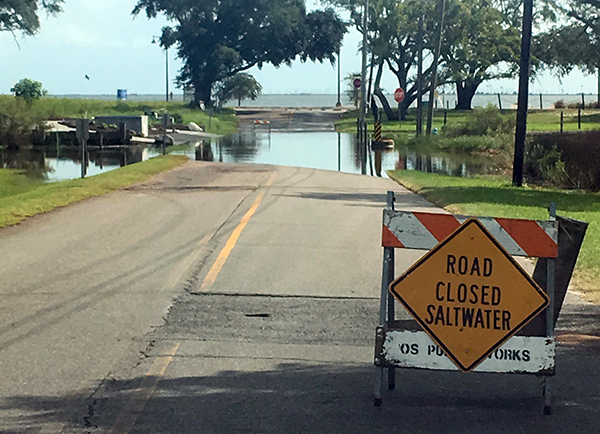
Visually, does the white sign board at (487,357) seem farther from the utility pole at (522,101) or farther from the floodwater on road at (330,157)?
the floodwater on road at (330,157)

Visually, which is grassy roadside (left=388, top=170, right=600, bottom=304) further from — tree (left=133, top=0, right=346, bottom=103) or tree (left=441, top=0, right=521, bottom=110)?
tree (left=133, top=0, right=346, bottom=103)

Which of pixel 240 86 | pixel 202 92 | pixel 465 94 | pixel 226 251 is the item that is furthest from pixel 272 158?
pixel 240 86

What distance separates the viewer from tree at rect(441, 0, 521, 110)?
245 feet

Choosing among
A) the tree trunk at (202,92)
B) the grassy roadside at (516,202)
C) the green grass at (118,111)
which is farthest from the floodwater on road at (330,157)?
the tree trunk at (202,92)

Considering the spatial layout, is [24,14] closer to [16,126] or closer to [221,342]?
[16,126]

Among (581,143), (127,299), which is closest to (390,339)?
(127,299)

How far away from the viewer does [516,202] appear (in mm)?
20625

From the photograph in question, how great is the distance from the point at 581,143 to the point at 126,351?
21193 mm

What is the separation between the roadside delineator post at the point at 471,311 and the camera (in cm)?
637

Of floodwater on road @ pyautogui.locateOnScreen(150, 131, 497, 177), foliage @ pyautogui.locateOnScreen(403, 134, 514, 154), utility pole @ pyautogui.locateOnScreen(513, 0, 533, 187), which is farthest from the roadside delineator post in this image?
foliage @ pyautogui.locateOnScreen(403, 134, 514, 154)

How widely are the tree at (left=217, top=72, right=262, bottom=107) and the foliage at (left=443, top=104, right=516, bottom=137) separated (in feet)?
164

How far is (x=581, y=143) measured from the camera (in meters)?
26.7

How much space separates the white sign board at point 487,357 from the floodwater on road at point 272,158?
81.0 ft

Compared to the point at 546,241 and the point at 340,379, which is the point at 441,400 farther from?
the point at 546,241
